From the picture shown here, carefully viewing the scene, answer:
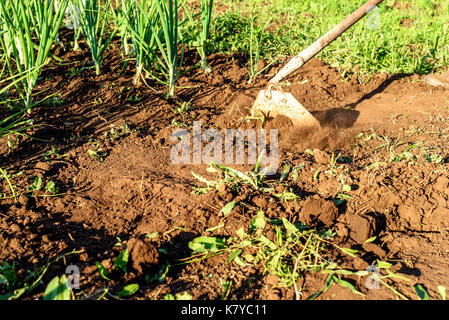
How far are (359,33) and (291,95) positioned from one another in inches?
Answer: 46.3

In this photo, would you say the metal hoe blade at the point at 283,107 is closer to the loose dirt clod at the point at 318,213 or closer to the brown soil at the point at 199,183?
the brown soil at the point at 199,183

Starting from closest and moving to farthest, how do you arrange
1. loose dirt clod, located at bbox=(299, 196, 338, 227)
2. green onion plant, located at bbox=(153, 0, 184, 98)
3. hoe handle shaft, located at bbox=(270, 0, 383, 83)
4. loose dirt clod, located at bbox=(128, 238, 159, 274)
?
loose dirt clod, located at bbox=(128, 238, 159, 274) < loose dirt clod, located at bbox=(299, 196, 338, 227) < green onion plant, located at bbox=(153, 0, 184, 98) < hoe handle shaft, located at bbox=(270, 0, 383, 83)

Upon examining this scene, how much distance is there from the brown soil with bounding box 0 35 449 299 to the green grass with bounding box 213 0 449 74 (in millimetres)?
171

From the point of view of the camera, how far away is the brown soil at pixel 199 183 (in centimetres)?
163

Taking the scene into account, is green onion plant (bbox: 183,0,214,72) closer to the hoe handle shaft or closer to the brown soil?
the brown soil

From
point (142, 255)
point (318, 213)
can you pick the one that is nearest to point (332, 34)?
point (318, 213)

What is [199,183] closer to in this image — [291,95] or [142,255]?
[142,255]

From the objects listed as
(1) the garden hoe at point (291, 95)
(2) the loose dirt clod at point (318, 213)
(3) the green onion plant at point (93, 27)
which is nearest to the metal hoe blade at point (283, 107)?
(1) the garden hoe at point (291, 95)

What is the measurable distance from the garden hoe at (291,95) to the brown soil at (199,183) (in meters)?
0.07

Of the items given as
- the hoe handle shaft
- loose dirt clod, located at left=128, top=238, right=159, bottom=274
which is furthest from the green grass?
loose dirt clod, located at left=128, top=238, right=159, bottom=274

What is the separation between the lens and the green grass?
3227mm

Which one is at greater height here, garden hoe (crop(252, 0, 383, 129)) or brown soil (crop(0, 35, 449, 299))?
garden hoe (crop(252, 0, 383, 129))
